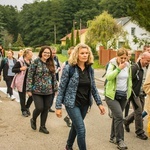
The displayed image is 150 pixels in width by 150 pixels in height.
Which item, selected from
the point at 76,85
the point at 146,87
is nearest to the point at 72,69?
the point at 76,85

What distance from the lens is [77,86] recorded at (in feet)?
15.8

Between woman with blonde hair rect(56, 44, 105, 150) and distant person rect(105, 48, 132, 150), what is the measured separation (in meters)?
0.86

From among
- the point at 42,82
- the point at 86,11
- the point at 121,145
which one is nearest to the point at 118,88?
the point at 121,145

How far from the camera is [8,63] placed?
11.2 meters

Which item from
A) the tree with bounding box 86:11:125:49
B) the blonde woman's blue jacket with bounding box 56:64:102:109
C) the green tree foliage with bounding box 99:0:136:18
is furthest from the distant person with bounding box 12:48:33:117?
the green tree foliage with bounding box 99:0:136:18

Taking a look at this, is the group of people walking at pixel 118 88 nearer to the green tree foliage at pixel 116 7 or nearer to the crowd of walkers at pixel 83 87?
the crowd of walkers at pixel 83 87

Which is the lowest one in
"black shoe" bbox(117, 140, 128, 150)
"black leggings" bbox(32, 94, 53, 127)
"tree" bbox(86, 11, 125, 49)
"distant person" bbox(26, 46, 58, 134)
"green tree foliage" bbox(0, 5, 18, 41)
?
"black shoe" bbox(117, 140, 128, 150)

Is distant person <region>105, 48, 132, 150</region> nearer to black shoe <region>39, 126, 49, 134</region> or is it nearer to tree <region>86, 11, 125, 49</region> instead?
black shoe <region>39, 126, 49, 134</region>

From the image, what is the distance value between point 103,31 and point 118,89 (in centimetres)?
3807

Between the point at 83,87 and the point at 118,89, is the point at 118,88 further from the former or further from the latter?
the point at 83,87

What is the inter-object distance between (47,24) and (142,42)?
76571 mm

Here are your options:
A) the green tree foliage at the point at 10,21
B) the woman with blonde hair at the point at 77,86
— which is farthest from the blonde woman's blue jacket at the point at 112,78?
the green tree foliage at the point at 10,21

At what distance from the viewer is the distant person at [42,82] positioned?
22.3ft

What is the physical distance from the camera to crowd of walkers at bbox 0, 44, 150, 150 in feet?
15.8
